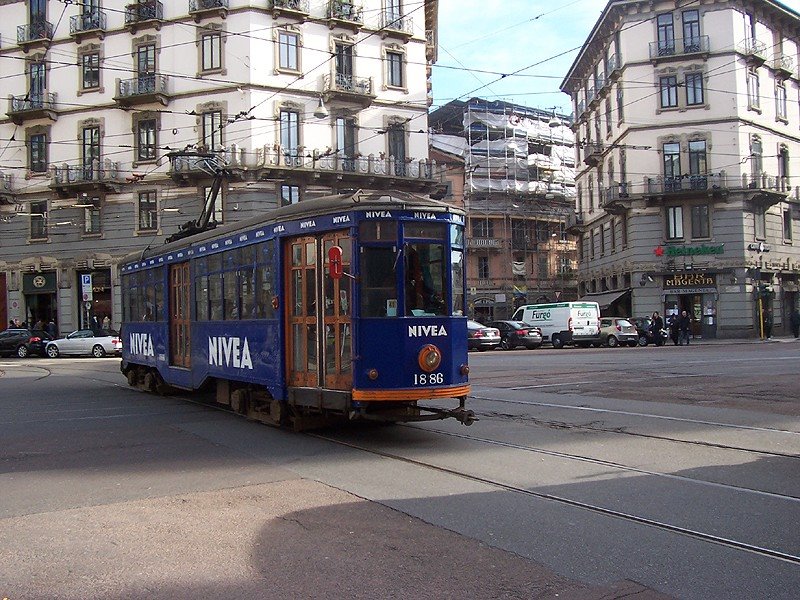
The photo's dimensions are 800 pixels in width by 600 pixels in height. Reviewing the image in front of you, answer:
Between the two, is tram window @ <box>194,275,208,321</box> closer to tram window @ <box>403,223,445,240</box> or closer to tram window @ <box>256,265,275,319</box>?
tram window @ <box>256,265,275,319</box>

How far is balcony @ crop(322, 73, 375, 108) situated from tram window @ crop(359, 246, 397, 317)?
33.1 metres

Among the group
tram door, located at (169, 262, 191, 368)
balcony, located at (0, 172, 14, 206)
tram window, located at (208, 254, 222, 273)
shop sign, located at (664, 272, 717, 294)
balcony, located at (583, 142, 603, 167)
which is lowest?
tram door, located at (169, 262, 191, 368)

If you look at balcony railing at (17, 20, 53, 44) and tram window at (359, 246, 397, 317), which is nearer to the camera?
tram window at (359, 246, 397, 317)

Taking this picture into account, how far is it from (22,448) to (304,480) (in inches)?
188

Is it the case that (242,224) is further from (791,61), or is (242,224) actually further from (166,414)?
(791,61)

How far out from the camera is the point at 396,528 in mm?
6395

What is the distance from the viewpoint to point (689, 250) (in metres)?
44.8

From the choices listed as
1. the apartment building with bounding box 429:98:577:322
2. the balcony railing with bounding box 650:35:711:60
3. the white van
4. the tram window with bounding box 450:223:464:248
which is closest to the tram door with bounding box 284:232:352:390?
the tram window with bounding box 450:223:464:248

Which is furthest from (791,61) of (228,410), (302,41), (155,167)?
(228,410)

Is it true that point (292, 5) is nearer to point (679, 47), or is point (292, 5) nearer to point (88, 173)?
point (88, 173)

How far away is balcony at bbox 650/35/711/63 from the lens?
44.7m

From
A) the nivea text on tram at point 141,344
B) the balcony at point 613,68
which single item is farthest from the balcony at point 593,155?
the nivea text on tram at point 141,344

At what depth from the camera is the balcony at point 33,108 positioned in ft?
141

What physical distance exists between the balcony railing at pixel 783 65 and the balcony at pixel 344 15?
25237mm
